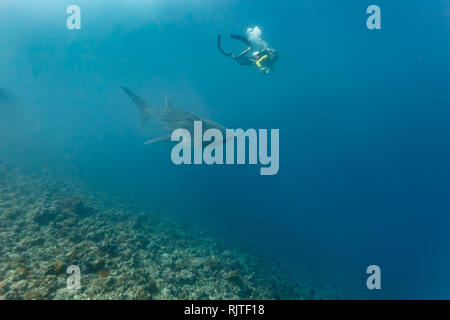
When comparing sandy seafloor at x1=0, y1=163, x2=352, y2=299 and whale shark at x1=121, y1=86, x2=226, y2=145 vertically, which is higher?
whale shark at x1=121, y1=86, x2=226, y2=145

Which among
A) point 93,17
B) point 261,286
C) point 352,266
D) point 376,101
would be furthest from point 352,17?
point 93,17

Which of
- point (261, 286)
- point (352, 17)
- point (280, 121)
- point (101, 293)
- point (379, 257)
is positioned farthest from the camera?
point (280, 121)

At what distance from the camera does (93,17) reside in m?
58.8

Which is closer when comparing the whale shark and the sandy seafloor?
the sandy seafloor

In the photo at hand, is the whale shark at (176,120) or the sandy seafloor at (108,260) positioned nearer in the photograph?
the sandy seafloor at (108,260)

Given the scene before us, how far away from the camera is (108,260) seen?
20.5 ft

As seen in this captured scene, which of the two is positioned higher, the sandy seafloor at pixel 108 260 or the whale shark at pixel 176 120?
the whale shark at pixel 176 120

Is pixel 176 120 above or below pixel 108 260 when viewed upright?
above

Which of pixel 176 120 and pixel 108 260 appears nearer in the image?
pixel 108 260

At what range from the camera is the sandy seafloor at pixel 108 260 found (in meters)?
5.01

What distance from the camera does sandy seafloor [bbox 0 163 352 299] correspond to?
501 cm

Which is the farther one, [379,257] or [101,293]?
[379,257]
